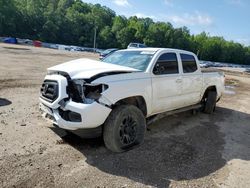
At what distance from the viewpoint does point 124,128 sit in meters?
5.27

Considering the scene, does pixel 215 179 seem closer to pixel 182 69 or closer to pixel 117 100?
pixel 117 100

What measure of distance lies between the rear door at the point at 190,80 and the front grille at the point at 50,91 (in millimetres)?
3246

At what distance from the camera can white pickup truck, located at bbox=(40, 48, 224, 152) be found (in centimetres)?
482

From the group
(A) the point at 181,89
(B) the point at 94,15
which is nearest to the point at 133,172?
(A) the point at 181,89

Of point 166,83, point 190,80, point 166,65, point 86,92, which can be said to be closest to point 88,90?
point 86,92

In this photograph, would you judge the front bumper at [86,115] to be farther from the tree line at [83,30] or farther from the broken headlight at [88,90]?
the tree line at [83,30]

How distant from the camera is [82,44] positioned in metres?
93.7

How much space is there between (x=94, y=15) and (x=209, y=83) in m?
107

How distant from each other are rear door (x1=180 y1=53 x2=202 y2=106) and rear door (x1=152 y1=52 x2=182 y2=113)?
0.28m

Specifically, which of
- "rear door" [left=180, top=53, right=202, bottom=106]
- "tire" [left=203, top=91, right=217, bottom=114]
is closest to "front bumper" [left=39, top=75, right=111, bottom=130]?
"rear door" [left=180, top=53, right=202, bottom=106]

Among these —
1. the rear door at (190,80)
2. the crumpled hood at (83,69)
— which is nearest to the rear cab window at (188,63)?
the rear door at (190,80)

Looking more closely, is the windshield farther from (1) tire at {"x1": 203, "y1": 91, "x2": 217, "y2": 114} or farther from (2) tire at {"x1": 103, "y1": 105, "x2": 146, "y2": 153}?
(1) tire at {"x1": 203, "y1": 91, "x2": 217, "y2": 114}

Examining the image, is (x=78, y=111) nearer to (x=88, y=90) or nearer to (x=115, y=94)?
(x=88, y=90)

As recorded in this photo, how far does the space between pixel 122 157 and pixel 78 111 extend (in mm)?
1149
